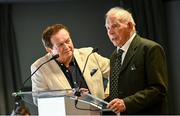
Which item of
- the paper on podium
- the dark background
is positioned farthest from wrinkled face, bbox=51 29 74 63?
the dark background

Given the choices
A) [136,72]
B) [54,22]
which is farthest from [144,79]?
[54,22]

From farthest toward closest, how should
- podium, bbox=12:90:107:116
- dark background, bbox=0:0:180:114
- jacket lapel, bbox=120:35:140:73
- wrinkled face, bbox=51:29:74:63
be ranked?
dark background, bbox=0:0:180:114, wrinkled face, bbox=51:29:74:63, jacket lapel, bbox=120:35:140:73, podium, bbox=12:90:107:116

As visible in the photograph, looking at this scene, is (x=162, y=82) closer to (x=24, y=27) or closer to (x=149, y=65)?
(x=149, y=65)

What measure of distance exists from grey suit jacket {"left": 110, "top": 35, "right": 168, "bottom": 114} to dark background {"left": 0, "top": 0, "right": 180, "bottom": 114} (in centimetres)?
317

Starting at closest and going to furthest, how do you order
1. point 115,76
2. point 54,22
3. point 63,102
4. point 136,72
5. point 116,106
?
point 63,102 → point 116,106 → point 136,72 → point 115,76 → point 54,22

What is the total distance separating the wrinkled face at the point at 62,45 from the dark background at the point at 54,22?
9.48 feet

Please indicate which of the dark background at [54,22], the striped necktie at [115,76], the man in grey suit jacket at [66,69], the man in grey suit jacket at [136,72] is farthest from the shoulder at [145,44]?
the dark background at [54,22]

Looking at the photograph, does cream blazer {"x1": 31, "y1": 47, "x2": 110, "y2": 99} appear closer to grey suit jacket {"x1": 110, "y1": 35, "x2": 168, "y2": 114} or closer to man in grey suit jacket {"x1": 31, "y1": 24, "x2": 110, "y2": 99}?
man in grey suit jacket {"x1": 31, "y1": 24, "x2": 110, "y2": 99}

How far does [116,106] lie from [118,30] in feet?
1.59

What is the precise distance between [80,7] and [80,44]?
0.58 metres

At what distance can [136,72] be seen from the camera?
85.2 inches

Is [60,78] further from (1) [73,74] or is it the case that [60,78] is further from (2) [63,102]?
(2) [63,102]

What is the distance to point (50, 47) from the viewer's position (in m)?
2.66

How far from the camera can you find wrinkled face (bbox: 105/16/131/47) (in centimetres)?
224
